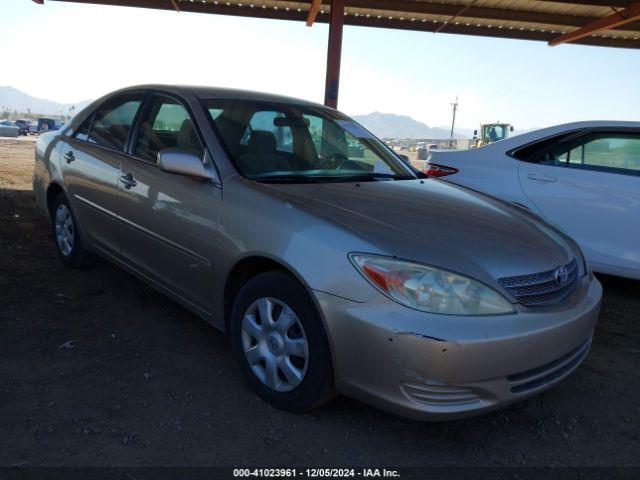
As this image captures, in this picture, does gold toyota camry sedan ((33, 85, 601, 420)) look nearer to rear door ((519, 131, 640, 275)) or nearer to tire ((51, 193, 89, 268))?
tire ((51, 193, 89, 268))

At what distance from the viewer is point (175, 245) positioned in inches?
111

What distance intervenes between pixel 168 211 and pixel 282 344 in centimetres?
108

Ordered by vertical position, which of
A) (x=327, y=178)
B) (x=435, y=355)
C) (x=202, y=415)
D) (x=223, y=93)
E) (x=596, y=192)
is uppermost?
(x=223, y=93)

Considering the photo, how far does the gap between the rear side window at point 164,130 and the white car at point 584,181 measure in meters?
2.71

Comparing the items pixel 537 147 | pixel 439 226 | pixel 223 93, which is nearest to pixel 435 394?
pixel 439 226

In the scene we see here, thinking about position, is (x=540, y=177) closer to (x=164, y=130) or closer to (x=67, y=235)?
(x=164, y=130)

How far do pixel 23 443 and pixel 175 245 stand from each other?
117cm

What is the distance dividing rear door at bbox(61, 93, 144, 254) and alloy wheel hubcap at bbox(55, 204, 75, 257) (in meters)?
0.23

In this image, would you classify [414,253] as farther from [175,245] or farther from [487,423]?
[175,245]

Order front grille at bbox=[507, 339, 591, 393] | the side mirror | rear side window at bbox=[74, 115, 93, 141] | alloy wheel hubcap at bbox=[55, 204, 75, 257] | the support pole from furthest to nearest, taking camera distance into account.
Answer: the support pole
alloy wheel hubcap at bbox=[55, 204, 75, 257]
rear side window at bbox=[74, 115, 93, 141]
the side mirror
front grille at bbox=[507, 339, 591, 393]

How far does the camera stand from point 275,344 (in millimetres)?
2322

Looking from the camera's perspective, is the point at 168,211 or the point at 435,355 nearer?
the point at 435,355

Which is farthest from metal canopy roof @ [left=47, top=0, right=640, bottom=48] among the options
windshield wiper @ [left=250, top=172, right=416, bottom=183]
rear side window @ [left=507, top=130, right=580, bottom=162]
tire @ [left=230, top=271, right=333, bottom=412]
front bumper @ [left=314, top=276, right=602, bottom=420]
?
front bumper @ [left=314, top=276, right=602, bottom=420]

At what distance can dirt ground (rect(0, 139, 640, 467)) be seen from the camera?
208 cm
